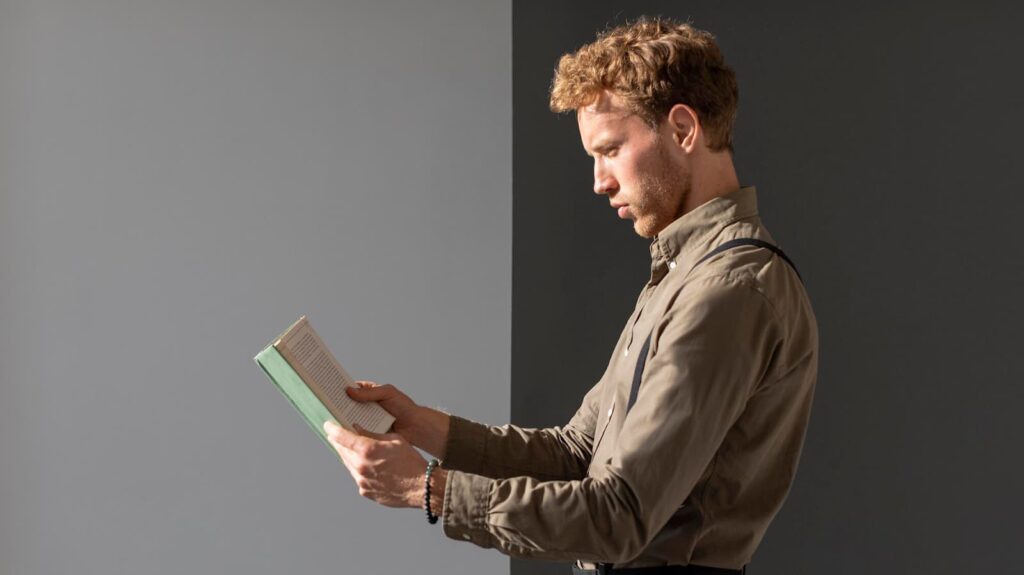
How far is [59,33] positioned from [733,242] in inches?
72.3

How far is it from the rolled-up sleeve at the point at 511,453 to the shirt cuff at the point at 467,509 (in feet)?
1.49

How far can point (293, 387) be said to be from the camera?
1.64m

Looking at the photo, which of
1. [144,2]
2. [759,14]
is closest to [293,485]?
[144,2]

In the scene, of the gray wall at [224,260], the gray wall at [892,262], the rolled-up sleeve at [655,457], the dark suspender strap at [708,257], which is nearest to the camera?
the rolled-up sleeve at [655,457]

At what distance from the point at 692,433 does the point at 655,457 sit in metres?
0.05

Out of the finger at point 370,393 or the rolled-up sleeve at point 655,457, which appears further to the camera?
the finger at point 370,393

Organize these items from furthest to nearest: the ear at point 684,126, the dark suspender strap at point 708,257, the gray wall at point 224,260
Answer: the gray wall at point 224,260, the ear at point 684,126, the dark suspender strap at point 708,257

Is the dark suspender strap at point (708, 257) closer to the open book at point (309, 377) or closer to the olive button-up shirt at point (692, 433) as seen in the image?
Answer: the olive button-up shirt at point (692, 433)

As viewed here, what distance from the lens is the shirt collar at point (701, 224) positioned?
1594 millimetres

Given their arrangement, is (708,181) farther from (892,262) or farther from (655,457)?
(892,262)

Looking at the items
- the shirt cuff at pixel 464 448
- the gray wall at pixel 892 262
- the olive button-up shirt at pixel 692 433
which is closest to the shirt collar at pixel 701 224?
the olive button-up shirt at pixel 692 433

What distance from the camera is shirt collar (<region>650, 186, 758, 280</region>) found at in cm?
159

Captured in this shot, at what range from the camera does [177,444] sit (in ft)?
8.84

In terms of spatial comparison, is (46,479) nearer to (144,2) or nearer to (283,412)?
(283,412)
